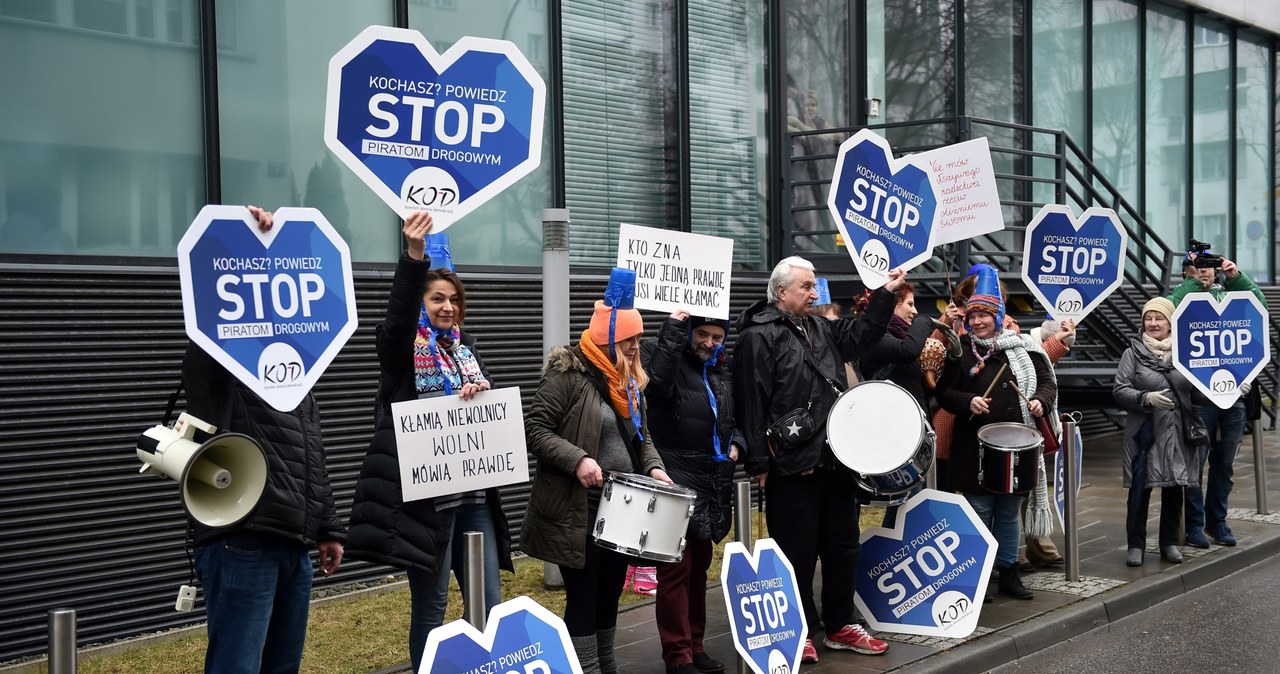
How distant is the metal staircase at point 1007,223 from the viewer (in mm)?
12000

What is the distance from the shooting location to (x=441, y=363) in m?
4.96

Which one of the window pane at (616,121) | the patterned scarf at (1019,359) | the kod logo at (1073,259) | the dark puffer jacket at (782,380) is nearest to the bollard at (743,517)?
the dark puffer jacket at (782,380)

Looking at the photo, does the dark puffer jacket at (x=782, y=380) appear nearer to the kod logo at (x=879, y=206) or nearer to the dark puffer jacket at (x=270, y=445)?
the kod logo at (x=879, y=206)

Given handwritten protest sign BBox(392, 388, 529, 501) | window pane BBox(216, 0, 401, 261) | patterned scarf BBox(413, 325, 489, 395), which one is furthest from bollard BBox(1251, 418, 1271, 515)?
patterned scarf BBox(413, 325, 489, 395)

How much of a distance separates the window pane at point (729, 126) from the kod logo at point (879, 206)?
4.17m

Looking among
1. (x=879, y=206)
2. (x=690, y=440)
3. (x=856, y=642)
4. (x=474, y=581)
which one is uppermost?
(x=879, y=206)

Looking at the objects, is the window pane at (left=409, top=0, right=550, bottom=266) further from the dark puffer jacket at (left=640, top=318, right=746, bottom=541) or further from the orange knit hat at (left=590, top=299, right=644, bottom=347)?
the orange knit hat at (left=590, top=299, right=644, bottom=347)

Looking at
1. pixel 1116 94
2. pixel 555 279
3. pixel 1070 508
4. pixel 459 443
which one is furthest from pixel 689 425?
pixel 1116 94

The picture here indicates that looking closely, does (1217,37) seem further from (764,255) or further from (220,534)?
(220,534)

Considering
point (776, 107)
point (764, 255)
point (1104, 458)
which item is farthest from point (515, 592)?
point (1104, 458)

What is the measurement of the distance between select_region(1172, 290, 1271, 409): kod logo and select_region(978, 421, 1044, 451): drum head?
199cm

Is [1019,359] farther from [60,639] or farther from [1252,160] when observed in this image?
[1252,160]

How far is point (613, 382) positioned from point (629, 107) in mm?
5344

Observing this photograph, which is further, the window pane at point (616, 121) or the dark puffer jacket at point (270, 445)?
the window pane at point (616, 121)
